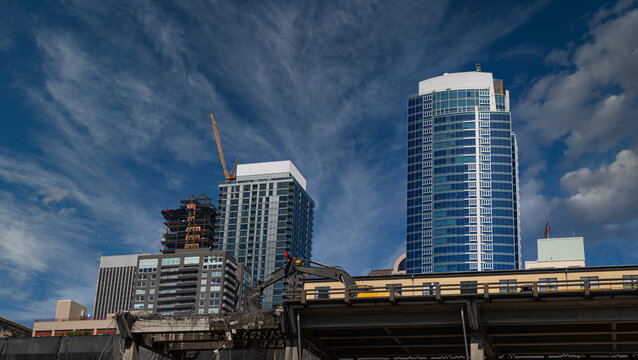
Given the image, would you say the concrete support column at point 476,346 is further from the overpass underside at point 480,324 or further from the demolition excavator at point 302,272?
the demolition excavator at point 302,272

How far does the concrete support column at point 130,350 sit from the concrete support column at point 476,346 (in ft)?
89.4

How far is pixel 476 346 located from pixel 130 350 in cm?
2789

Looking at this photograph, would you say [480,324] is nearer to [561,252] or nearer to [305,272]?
[305,272]

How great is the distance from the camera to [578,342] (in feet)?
189

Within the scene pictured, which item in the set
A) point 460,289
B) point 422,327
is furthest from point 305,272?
point 460,289

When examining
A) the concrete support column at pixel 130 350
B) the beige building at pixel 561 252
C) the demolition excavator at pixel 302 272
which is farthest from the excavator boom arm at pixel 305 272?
the beige building at pixel 561 252

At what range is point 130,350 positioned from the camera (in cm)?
5650

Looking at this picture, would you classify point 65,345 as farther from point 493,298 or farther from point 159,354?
point 493,298

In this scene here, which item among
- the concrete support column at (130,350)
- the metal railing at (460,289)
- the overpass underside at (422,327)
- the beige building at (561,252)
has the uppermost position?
the beige building at (561,252)

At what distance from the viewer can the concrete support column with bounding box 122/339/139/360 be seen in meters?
56.4

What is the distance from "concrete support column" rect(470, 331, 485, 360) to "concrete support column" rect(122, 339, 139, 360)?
27249 millimetres

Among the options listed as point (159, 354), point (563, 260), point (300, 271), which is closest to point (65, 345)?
point (159, 354)

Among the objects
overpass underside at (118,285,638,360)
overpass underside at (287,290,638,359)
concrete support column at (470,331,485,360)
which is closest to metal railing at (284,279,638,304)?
overpass underside at (118,285,638,360)

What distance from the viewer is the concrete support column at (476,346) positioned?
5028 centimetres
